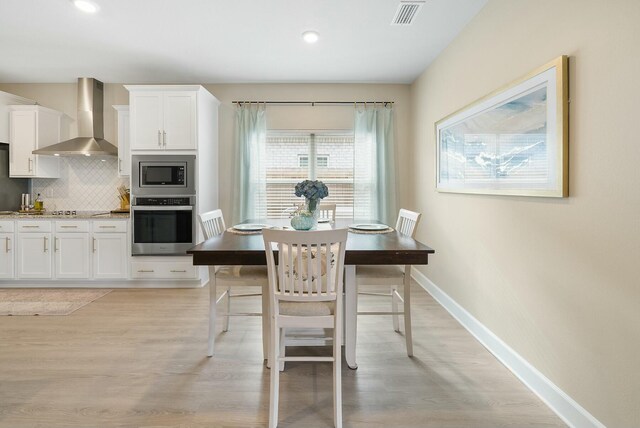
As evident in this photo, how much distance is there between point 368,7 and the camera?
2807 millimetres

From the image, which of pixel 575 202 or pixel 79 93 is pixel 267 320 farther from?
pixel 79 93

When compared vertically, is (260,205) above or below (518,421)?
above

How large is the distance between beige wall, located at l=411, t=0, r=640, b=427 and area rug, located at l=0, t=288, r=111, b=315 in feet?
12.6

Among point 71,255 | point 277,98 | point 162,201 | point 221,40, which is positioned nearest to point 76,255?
point 71,255

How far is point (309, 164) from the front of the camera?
481 centimetres

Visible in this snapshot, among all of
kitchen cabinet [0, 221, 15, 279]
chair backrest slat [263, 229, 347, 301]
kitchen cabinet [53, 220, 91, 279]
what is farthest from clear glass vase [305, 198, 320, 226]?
kitchen cabinet [0, 221, 15, 279]

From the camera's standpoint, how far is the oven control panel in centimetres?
410

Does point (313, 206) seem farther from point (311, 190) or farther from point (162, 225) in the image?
point (162, 225)

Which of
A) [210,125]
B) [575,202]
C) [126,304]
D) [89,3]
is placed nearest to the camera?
[575,202]

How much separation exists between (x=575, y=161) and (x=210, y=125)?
3.88 m

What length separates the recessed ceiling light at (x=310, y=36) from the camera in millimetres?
3256

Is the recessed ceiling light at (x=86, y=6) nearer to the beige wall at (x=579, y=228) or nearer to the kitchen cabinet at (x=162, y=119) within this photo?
the kitchen cabinet at (x=162, y=119)

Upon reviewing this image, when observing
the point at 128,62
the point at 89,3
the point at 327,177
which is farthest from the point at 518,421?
the point at 128,62

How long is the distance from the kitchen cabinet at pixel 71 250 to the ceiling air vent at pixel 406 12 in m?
3.96
